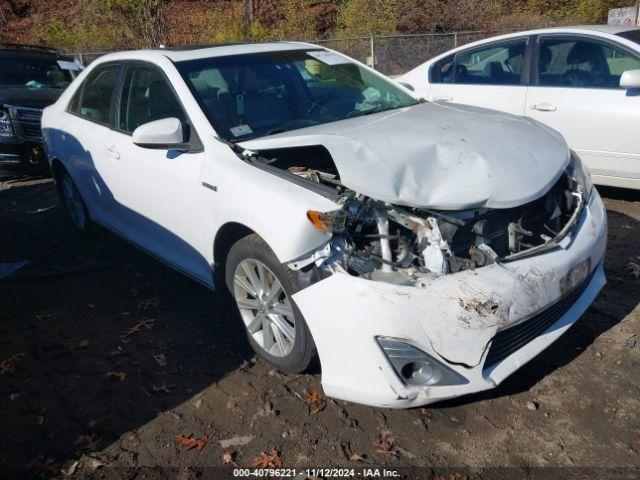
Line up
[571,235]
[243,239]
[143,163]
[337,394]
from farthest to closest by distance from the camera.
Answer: [143,163]
[243,239]
[571,235]
[337,394]

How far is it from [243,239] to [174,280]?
5.43 feet

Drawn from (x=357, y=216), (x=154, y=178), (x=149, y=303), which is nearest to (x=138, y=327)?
(x=149, y=303)

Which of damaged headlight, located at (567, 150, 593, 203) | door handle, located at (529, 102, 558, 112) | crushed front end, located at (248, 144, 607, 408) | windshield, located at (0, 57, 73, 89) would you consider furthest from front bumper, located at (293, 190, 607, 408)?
windshield, located at (0, 57, 73, 89)

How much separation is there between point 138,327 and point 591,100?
4.34 metres

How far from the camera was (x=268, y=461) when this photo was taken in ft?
8.89

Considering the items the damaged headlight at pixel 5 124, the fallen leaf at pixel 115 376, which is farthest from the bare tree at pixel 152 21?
the fallen leaf at pixel 115 376

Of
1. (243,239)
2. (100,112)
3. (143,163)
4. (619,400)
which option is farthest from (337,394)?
(100,112)

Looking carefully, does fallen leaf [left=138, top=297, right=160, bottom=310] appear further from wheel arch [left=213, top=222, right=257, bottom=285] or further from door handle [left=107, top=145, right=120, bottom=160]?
door handle [left=107, top=145, right=120, bottom=160]

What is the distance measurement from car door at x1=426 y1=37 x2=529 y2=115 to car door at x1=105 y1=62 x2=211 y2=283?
9.55ft

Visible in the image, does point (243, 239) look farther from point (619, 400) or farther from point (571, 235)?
point (619, 400)

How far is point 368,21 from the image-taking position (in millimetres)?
18031

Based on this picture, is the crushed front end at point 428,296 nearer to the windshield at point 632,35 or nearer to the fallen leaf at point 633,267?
→ the fallen leaf at point 633,267

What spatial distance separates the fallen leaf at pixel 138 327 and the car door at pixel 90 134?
1261 mm

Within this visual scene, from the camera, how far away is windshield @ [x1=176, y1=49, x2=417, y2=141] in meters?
3.70
